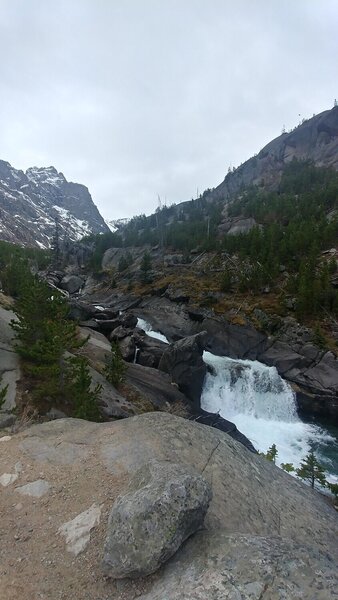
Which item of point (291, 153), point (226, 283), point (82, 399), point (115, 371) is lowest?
point (115, 371)

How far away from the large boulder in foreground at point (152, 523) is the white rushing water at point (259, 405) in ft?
85.2

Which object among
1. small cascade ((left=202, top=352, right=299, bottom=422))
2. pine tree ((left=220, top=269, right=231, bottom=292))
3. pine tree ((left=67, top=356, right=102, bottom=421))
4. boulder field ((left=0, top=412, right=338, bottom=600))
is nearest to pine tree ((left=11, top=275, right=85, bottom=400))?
pine tree ((left=67, top=356, right=102, bottom=421))

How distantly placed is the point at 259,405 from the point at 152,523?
3447cm

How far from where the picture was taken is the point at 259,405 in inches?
1499

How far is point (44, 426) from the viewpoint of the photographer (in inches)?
518

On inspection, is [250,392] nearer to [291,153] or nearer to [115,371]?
[115,371]

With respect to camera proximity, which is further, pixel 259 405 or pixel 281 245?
pixel 281 245

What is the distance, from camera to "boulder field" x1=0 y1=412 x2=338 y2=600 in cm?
552

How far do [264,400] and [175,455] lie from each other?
101 ft

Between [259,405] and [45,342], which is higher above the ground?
[45,342]

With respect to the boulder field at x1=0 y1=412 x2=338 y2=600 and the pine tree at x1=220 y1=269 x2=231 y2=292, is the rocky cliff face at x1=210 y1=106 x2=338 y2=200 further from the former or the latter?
the boulder field at x1=0 y1=412 x2=338 y2=600

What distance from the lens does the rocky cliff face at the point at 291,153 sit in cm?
15138

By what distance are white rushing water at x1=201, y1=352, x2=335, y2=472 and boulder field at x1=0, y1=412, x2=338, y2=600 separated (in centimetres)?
2181

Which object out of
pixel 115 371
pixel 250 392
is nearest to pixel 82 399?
pixel 115 371
